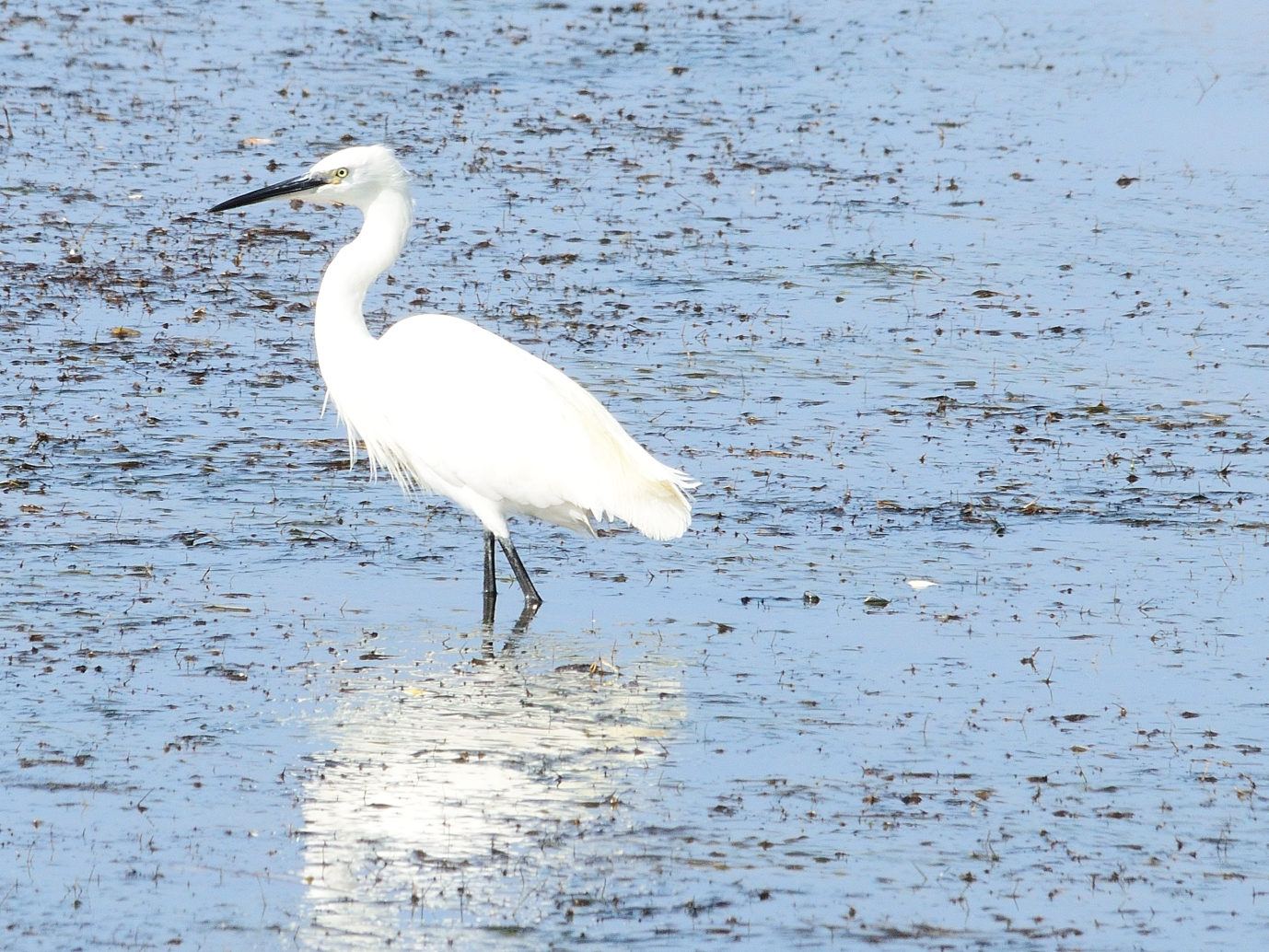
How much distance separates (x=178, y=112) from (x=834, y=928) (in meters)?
14.5

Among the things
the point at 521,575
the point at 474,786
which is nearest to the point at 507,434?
the point at 521,575

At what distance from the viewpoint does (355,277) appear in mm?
8906

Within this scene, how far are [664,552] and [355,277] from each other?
202 centimetres

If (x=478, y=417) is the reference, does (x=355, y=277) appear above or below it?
above

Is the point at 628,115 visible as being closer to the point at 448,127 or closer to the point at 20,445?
the point at 448,127

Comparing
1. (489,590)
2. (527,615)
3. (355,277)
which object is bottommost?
(527,615)

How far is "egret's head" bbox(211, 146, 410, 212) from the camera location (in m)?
8.98

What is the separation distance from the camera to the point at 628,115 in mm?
19516

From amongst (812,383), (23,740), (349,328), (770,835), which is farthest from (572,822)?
(812,383)

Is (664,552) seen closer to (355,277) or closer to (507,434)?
(507,434)

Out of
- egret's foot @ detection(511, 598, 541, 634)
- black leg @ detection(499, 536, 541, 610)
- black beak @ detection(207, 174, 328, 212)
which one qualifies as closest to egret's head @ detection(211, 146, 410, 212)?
black beak @ detection(207, 174, 328, 212)

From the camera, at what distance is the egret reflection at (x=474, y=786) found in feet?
18.7

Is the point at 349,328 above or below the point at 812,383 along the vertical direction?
above

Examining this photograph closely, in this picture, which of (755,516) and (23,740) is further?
(755,516)
